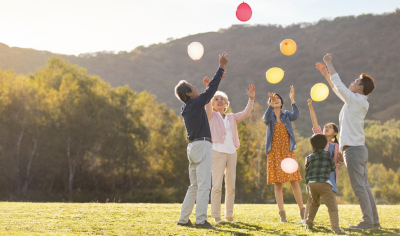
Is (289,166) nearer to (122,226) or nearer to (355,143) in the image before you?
(355,143)

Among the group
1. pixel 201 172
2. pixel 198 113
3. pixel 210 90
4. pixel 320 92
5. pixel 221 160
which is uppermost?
pixel 320 92

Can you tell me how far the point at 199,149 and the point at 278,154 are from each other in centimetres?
212

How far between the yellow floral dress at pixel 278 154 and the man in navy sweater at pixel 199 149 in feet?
5.96

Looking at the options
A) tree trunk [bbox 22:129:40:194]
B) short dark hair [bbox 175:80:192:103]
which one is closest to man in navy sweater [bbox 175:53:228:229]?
short dark hair [bbox 175:80:192:103]

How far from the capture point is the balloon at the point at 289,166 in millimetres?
7328

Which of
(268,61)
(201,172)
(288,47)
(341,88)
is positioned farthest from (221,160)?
(268,61)

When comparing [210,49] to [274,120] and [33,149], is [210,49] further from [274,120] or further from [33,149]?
[274,120]

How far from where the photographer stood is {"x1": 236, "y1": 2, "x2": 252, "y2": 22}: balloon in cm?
891

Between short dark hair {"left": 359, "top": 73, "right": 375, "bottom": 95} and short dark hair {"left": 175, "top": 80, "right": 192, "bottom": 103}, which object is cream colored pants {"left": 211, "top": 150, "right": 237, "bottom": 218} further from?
short dark hair {"left": 359, "top": 73, "right": 375, "bottom": 95}

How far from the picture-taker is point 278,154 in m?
7.57

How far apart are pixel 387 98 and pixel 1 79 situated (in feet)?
342

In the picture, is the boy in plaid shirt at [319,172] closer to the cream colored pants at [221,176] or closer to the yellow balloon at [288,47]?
the cream colored pants at [221,176]

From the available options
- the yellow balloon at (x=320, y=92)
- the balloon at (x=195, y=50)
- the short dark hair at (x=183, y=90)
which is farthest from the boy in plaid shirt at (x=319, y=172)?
the balloon at (x=195, y=50)

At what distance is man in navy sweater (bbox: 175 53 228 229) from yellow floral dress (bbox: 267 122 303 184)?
1818 mm
